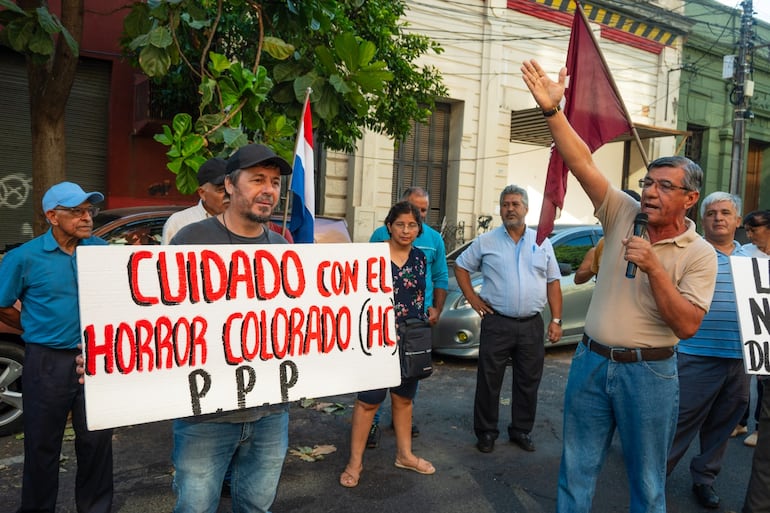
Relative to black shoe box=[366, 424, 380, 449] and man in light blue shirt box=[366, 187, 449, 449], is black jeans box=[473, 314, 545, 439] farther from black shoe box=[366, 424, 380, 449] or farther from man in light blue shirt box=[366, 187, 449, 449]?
black shoe box=[366, 424, 380, 449]

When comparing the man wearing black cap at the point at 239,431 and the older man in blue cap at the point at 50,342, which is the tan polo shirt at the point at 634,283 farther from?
the older man in blue cap at the point at 50,342

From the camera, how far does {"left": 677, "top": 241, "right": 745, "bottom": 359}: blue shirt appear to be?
3.99 m

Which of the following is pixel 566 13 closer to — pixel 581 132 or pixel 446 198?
pixel 446 198

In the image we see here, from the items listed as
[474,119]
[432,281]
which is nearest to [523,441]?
[432,281]

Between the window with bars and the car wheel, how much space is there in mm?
9818

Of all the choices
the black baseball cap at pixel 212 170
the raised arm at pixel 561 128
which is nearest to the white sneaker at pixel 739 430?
the raised arm at pixel 561 128

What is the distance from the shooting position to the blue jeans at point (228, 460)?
2.44 metres

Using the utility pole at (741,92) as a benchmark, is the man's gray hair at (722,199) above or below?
below

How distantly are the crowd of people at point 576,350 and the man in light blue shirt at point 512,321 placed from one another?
1.97 ft

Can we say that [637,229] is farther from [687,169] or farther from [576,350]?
[576,350]

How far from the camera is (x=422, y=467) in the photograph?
4270 mm

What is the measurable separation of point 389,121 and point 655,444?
24.6 ft

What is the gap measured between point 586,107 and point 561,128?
0.89 m

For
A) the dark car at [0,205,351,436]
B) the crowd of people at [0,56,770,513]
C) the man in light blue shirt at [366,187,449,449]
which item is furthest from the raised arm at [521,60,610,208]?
the dark car at [0,205,351,436]
